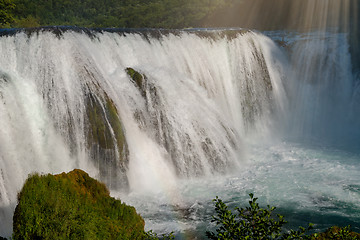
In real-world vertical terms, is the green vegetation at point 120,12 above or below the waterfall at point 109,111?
above

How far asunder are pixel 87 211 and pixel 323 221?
237 inches

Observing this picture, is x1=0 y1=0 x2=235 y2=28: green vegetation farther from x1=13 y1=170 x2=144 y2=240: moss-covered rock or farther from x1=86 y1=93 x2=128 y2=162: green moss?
x1=13 y1=170 x2=144 y2=240: moss-covered rock

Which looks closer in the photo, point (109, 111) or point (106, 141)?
point (106, 141)

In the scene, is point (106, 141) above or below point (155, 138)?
below

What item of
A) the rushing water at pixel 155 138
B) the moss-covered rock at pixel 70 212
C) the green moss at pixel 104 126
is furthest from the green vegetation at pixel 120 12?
the moss-covered rock at pixel 70 212

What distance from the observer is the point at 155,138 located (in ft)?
38.2

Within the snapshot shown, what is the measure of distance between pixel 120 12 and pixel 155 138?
208 ft

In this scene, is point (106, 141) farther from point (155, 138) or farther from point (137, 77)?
point (137, 77)

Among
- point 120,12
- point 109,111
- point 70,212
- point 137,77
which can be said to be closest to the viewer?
point 70,212

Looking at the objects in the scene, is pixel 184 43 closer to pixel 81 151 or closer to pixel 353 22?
pixel 81 151

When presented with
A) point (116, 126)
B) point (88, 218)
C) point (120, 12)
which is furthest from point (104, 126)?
point (120, 12)

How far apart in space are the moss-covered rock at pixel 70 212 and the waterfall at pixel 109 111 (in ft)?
9.46

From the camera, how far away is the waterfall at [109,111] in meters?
9.27

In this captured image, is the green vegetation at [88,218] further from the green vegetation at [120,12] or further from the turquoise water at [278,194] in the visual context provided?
the green vegetation at [120,12]
